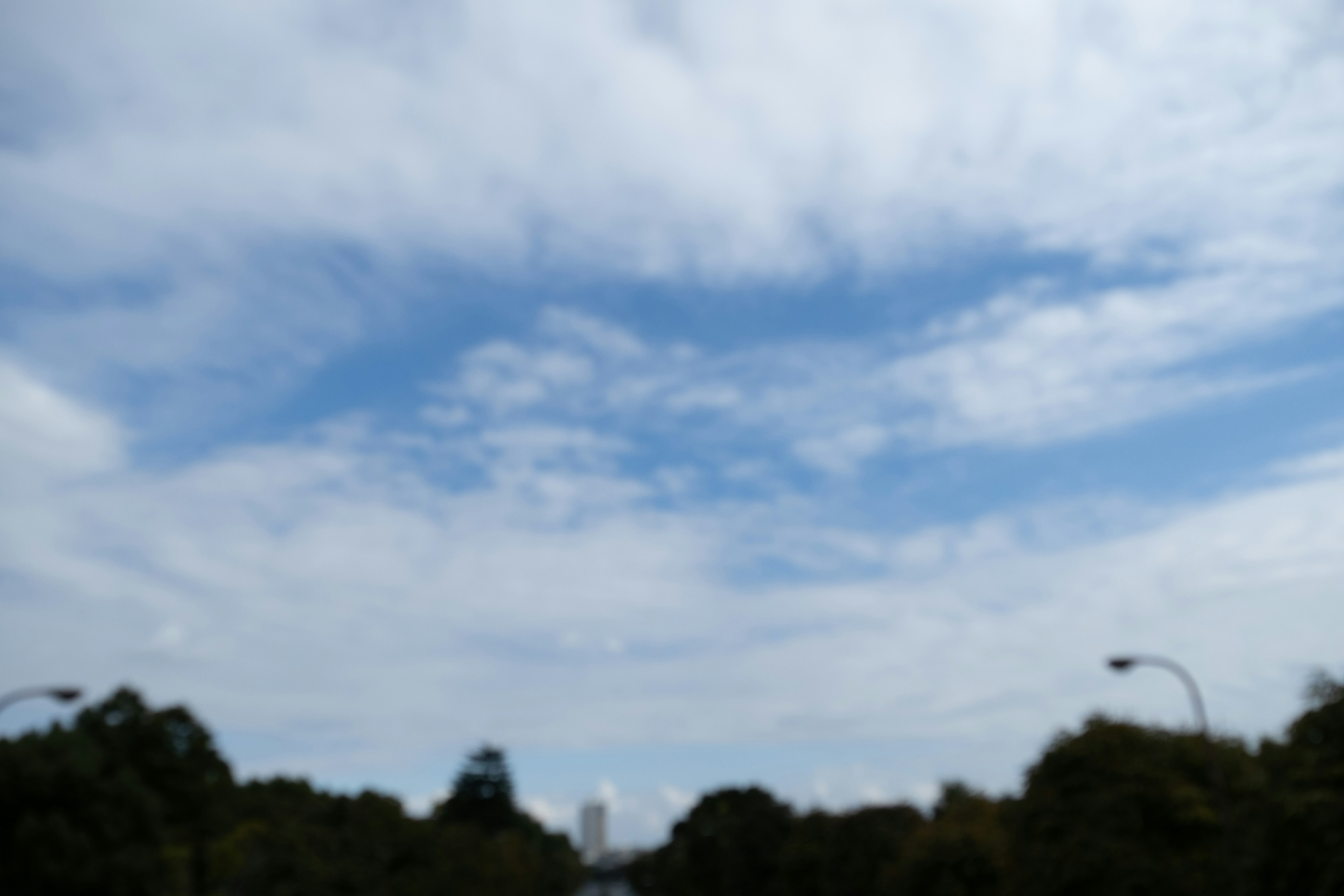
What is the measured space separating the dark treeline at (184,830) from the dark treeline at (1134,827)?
A: 30872 millimetres

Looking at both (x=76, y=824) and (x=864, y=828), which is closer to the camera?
(x=76, y=824)

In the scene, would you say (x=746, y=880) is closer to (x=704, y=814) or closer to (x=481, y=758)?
(x=704, y=814)

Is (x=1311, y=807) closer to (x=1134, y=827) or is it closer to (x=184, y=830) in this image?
(x=1134, y=827)

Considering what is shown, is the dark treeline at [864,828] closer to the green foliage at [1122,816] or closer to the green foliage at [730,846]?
the green foliage at [1122,816]

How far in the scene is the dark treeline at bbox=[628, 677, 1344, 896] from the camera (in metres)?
28.8

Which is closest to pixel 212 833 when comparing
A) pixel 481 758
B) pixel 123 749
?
pixel 123 749

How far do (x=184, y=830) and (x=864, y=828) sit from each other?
45.9m

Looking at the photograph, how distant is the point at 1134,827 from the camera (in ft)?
135

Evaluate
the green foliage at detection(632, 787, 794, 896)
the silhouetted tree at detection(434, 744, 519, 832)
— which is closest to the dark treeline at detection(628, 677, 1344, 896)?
the green foliage at detection(632, 787, 794, 896)

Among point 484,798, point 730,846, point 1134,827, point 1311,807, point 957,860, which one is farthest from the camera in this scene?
point 484,798

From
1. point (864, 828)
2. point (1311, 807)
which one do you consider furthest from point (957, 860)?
point (1311, 807)

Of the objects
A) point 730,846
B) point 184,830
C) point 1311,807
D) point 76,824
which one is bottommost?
point 1311,807

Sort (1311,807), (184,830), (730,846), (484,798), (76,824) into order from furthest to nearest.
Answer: (484,798) < (730,846) < (184,830) < (76,824) < (1311,807)

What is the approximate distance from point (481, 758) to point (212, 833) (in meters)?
99.9
